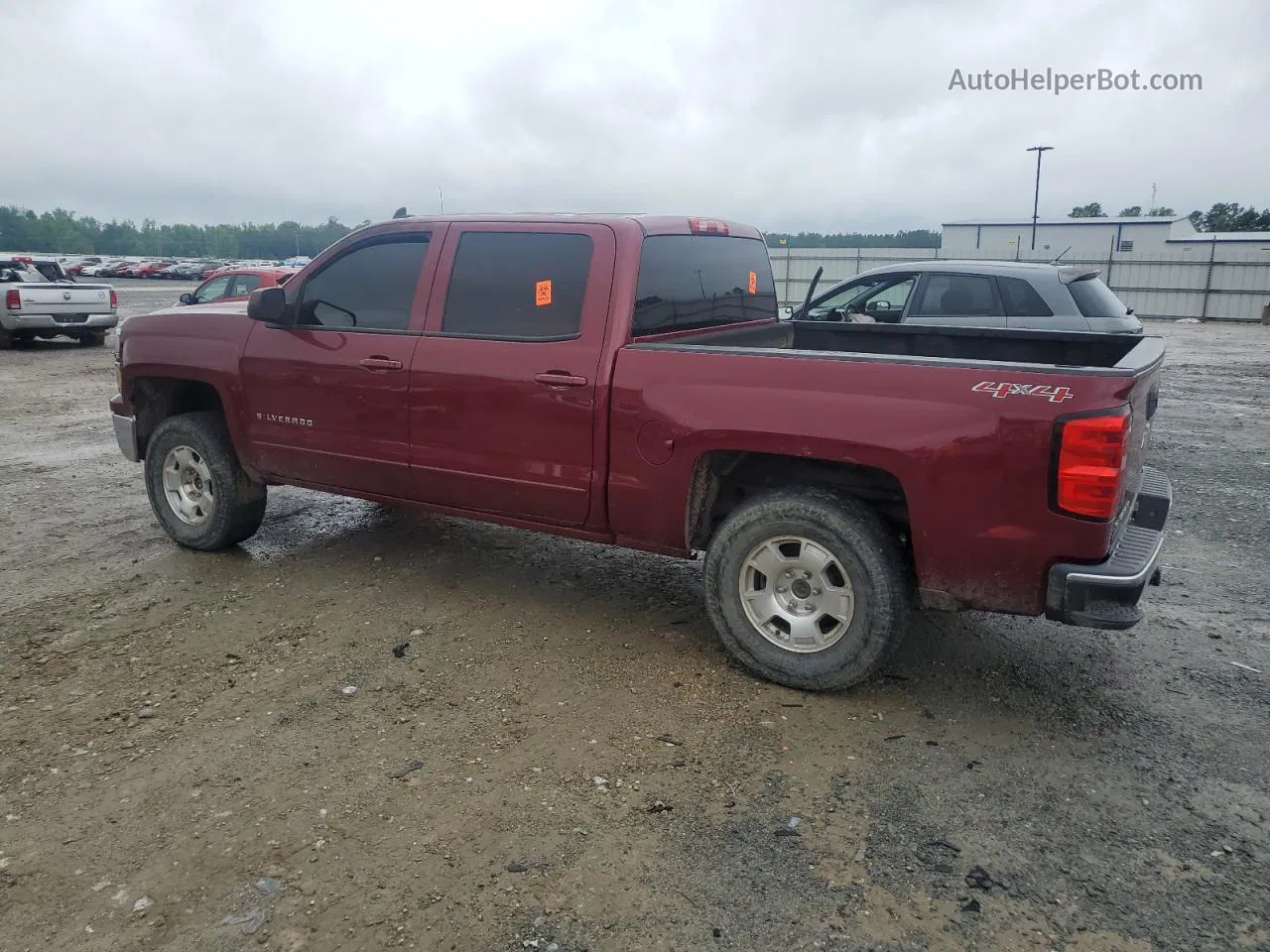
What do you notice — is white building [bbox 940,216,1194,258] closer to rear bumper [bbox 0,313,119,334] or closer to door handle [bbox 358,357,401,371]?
rear bumper [bbox 0,313,119,334]

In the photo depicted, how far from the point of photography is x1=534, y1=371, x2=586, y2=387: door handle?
14.1 ft

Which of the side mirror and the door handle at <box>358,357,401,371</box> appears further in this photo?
the side mirror

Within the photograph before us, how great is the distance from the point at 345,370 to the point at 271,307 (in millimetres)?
579

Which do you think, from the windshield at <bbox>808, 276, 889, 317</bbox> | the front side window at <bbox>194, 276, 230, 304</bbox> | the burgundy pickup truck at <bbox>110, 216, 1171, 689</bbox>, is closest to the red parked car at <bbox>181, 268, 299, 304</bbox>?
the front side window at <bbox>194, 276, 230, 304</bbox>

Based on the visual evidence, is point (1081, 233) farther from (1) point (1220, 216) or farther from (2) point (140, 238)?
(2) point (140, 238)

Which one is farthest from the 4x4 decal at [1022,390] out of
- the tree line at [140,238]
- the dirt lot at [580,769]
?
the tree line at [140,238]

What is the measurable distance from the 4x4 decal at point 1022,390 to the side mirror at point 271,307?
3589 millimetres

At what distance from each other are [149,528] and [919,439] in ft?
16.5

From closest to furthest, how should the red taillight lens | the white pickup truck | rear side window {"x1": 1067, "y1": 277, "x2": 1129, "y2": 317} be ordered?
1. the red taillight lens
2. rear side window {"x1": 1067, "y1": 277, "x2": 1129, "y2": 317}
3. the white pickup truck

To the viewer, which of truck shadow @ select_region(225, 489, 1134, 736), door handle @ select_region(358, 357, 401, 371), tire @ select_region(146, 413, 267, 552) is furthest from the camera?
tire @ select_region(146, 413, 267, 552)

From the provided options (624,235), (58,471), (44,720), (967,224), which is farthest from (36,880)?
(967,224)

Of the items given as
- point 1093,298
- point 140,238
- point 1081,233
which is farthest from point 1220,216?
point 140,238

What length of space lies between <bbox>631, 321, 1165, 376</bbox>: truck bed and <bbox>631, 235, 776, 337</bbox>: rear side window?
4.0 inches

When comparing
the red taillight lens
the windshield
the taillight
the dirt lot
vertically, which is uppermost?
the taillight
